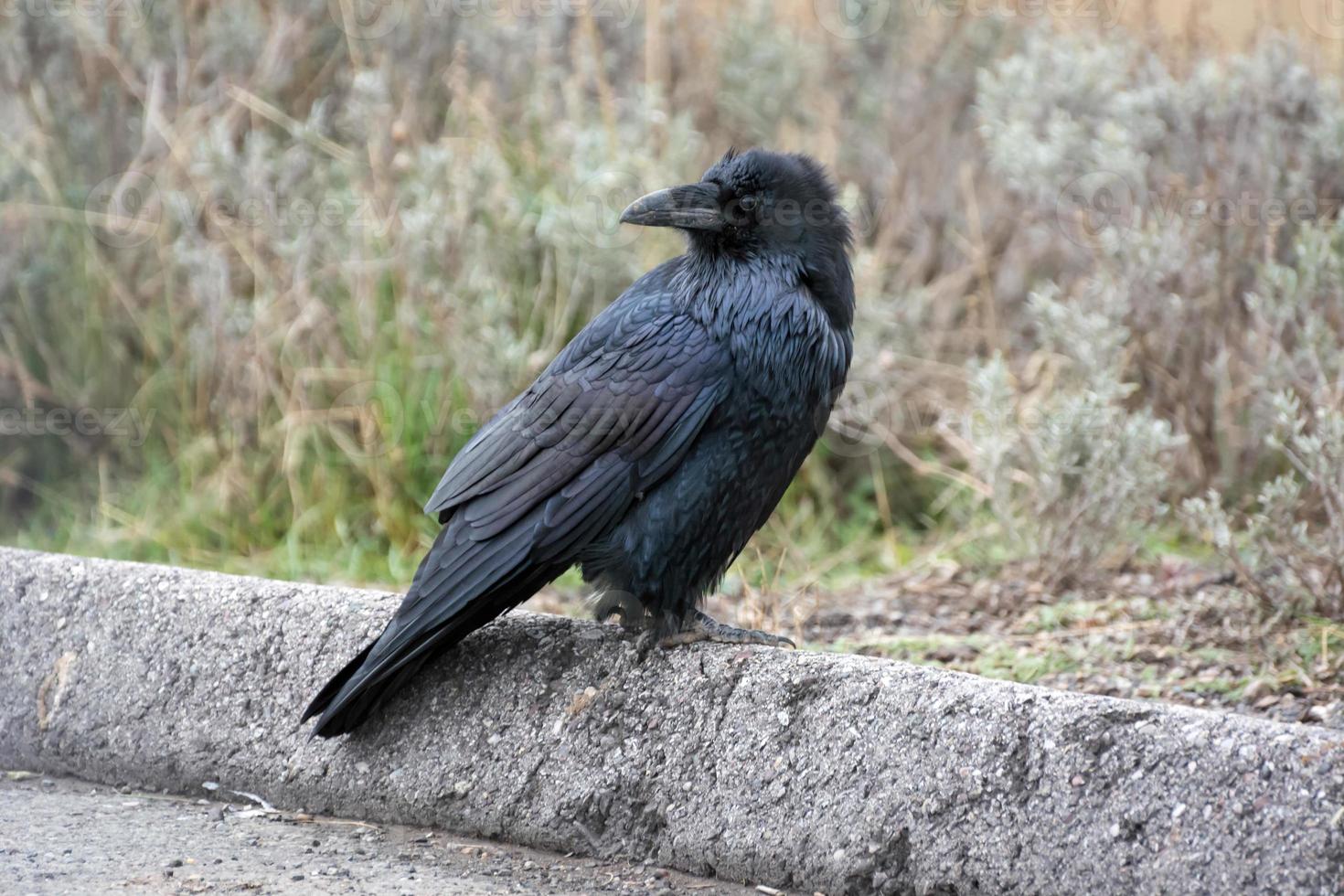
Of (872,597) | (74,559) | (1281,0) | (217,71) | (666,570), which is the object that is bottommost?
(872,597)

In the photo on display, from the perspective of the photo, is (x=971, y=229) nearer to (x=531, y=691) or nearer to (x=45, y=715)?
(x=531, y=691)

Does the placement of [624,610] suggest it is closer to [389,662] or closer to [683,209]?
[389,662]

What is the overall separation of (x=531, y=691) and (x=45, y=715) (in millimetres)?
1072

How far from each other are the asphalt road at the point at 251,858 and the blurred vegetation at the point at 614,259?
5.89 ft

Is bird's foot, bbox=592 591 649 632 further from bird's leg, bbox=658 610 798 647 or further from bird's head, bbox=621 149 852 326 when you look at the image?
bird's head, bbox=621 149 852 326

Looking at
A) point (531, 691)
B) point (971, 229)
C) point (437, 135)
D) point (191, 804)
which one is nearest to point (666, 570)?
point (531, 691)

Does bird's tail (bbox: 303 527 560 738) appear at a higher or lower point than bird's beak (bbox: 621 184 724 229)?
lower

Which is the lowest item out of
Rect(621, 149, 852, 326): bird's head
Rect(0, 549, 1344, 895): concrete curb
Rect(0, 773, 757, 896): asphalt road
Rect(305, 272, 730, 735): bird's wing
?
Rect(0, 773, 757, 896): asphalt road

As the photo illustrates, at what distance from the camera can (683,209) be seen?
10.3 ft

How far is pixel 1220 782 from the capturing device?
220 cm

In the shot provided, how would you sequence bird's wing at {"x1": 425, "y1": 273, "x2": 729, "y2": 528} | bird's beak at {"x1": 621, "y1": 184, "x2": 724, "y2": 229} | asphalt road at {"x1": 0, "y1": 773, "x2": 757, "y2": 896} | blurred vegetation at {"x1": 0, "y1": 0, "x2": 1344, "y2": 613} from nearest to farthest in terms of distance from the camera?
asphalt road at {"x1": 0, "y1": 773, "x2": 757, "y2": 896}, bird's wing at {"x1": 425, "y1": 273, "x2": 729, "y2": 528}, bird's beak at {"x1": 621, "y1": 184, "x2": 724, "y2": 229}, blurred vegetation at {"x1": 0, "y1": 0, "x2": 1344, "y2": 613}

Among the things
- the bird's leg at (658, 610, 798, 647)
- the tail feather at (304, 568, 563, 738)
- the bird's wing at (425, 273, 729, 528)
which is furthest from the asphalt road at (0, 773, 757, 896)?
the bird's wing at (425, 273, 729, 528)

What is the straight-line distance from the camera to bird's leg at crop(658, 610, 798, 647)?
295 cm

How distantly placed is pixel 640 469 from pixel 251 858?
3.31 feet
